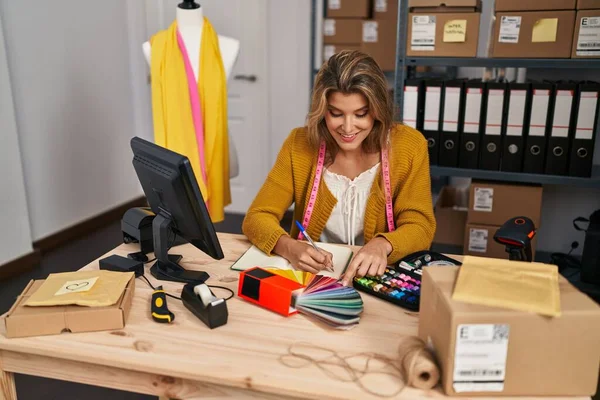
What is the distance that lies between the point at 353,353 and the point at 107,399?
1382mm

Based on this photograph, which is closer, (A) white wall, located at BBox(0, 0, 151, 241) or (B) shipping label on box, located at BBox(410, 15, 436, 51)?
(B) shipping label on box, located at BBox(410, 15, 436, 51)

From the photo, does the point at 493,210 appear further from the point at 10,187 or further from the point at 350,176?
the point at 10,187

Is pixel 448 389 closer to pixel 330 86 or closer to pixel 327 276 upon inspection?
pixel 327 276

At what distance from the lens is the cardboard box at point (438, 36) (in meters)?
2.42

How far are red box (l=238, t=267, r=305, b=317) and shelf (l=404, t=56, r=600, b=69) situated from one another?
1.64 metres

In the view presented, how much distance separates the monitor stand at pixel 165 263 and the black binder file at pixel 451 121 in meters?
1.60

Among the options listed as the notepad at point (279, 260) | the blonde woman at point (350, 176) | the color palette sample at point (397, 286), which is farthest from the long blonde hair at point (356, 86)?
the color palette sample at point (397, 286)

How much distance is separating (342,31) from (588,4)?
1521 millimetres

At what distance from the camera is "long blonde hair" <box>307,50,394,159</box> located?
4.98ft

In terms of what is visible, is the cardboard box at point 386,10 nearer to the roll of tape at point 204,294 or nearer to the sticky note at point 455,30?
the sticky note at point 455,30

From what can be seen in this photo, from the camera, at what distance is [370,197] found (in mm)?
1663

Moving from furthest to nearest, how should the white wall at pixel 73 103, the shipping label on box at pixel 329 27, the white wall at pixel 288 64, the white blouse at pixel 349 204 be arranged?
the white wall at pixel 288 64, the shipping label on box at pixel 329 27, the white wall at pixel 73 103, the white blouse at pixel 349 204

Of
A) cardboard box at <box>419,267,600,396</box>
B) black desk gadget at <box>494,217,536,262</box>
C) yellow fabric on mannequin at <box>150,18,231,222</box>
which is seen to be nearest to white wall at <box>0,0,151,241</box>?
yellow fabric on mannequin at <box>150,18,231,222</box>

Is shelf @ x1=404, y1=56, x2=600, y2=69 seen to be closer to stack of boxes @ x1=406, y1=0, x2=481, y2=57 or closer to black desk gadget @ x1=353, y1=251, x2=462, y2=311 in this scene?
stack of boxes @ x1=406, y1=0, x2=481, y2=57
